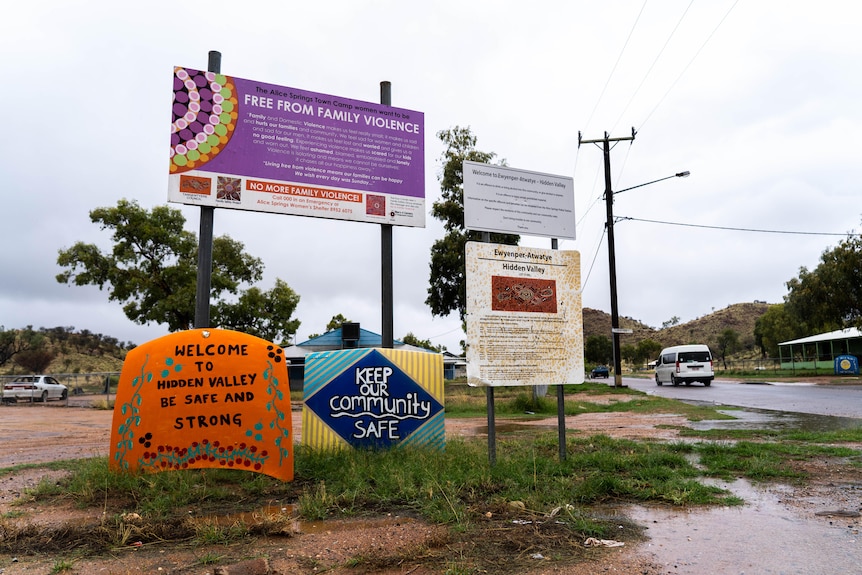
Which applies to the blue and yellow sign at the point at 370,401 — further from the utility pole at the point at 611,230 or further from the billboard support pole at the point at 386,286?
the utility pole at the point at 611,230

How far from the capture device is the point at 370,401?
6922mm

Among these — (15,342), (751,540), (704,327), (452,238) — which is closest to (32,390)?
(452,238)

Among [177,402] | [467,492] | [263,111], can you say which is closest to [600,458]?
[467,492]

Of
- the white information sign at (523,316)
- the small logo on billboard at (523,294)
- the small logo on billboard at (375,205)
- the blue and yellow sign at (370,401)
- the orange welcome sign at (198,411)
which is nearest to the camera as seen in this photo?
the orange welcome sign at (198,411)

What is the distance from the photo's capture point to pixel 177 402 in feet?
19.3

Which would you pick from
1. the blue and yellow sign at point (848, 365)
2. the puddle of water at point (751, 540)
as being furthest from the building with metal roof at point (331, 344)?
the puddle of water at point (751, 540)

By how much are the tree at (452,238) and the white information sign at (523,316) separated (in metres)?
14.7

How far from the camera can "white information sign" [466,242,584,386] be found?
6.22 meters

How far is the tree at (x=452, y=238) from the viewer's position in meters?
22.3

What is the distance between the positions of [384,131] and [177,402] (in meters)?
4.67

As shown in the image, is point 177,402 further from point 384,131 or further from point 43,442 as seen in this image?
point 43,442

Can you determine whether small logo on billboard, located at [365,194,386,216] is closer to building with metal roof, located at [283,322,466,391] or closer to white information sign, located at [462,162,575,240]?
white information sign, located at [462,162,575,240]

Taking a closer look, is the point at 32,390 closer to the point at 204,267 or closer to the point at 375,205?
the point at 204,267

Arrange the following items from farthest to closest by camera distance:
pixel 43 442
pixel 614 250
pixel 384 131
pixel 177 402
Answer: pixel 614 250
pixel 43 442
pixel 384 131
pixel 177 402
